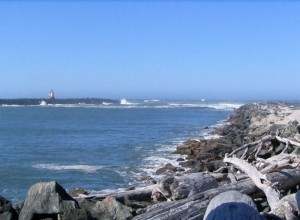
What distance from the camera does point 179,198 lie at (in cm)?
883

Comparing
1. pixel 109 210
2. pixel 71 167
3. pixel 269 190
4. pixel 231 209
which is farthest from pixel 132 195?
pixel 71 167

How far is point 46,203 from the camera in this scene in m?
8.30

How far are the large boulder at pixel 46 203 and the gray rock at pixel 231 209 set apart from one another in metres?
2.54

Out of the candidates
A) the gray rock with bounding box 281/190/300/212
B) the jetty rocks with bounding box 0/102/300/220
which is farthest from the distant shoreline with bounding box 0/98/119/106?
the gray rock with bounding box 281/190/300/212

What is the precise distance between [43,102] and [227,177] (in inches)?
4547

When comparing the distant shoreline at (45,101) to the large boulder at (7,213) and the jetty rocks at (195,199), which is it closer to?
the jetty rocks at (195,199)

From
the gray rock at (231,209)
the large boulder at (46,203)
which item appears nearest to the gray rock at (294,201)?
the gray rock at (231,209)

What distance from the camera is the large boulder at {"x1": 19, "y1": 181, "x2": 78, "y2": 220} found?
8.25 m

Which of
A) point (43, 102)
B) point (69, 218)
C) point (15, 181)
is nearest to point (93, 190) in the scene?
point (15, 181)

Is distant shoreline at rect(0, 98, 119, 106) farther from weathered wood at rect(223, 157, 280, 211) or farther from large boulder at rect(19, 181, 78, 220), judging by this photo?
large boulder at rect(19, 181, 78, 220)

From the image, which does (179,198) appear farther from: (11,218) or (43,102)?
(43,102)

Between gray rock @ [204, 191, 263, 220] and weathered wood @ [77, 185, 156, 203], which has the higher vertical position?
gray rock @ [204, 191, 263, 220]

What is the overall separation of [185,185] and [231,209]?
246 cm

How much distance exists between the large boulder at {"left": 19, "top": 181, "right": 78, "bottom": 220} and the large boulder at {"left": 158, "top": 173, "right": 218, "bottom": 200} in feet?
5.75
